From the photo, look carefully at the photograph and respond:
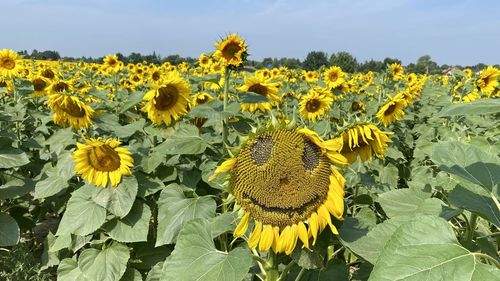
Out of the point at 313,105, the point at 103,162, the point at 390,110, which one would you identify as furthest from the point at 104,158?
the point at 313,105

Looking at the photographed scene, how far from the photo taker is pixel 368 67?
38.7 meters

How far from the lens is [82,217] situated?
267cm

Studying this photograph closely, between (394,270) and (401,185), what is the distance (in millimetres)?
5247

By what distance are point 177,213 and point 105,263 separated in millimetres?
Answer: 853

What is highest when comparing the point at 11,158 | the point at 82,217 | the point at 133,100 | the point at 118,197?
the point at 133,100

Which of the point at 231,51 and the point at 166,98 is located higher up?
the point at 231,51

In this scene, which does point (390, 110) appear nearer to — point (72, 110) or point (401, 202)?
point (401, 202)

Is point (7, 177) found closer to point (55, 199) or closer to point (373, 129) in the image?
point (55, 199)

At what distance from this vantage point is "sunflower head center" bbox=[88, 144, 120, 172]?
8.95 feet

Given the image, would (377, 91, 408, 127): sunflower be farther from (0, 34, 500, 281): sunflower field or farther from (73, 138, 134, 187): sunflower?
(73, 138, 134, 187): sunflower

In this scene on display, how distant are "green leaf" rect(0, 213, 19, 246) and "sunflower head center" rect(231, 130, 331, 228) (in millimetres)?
2483

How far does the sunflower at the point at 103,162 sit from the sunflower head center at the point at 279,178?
4.79ft

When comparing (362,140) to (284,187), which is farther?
(362,140)

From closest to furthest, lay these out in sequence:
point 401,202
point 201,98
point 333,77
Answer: point 401,202 → point 201,98 → point 333,77
